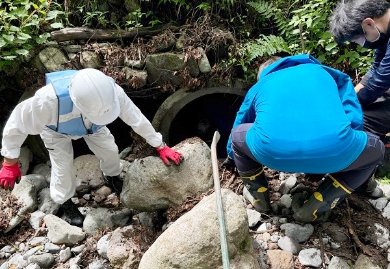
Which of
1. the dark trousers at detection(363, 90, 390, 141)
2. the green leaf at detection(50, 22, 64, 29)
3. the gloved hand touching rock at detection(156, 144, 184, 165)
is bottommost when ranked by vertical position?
the gloved hand touching rock at detection(156, 144, 184, 165)

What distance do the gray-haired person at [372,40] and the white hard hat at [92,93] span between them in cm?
202

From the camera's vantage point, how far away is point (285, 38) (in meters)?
4.13

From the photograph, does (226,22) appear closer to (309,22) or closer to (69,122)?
(309,22)

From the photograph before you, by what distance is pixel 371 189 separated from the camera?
10.8 feet

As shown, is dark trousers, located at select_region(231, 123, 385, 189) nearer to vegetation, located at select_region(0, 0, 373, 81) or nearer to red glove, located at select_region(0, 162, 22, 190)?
vegetation, located at select_region(0, 0, 373, 81)

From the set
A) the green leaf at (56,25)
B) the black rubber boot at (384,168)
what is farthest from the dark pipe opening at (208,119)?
the green leaf at (56,25)

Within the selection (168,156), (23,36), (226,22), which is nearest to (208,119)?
(226,22)

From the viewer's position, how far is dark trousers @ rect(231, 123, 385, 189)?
2.62 metres

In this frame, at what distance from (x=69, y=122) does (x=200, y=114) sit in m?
3.10

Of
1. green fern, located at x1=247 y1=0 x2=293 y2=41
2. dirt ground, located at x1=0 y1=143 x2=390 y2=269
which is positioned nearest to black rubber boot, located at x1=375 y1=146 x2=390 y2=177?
dirt ground, located at x1=0 y1=143 x2=390 y2=269

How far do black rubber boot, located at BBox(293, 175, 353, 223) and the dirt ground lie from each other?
123 mm

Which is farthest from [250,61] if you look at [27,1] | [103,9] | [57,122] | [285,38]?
[27,1]

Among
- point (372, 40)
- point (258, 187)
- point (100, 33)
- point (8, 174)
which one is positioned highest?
point (372, 40)

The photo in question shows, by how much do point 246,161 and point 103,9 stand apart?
246 centimetres
